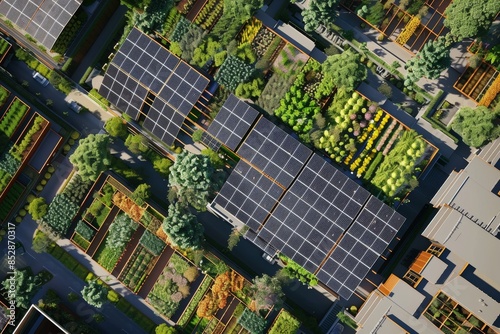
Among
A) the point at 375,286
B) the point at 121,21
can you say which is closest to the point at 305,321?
the point at 375,286

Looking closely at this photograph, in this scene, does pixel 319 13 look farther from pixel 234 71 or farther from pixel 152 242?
pixel 152 242

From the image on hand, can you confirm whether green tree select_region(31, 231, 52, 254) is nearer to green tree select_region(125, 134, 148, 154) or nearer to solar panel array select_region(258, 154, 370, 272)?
green tree select_region(125, 134, 148, 154)

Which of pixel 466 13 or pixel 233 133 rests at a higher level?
pixel 466 13

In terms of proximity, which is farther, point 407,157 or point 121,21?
point 121,21

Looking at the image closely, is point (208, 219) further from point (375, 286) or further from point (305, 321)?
point (375, 286)

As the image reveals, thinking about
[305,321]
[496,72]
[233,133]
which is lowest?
[305,321]

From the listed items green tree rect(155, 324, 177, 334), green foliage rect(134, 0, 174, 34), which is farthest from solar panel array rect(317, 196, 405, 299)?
green foliage rect(134, 0, 174, 34)
